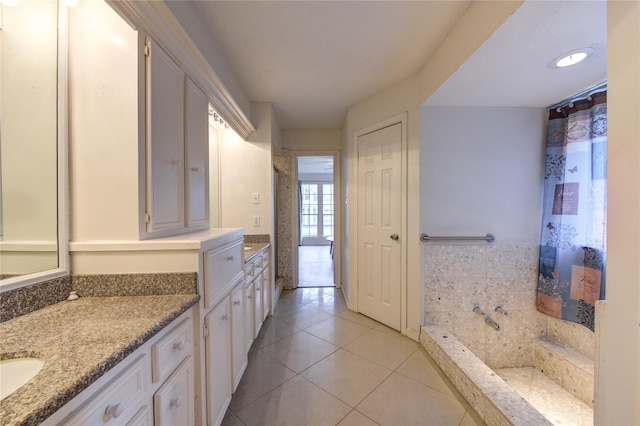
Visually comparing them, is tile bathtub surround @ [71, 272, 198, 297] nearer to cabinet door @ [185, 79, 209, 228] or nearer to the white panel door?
cabinet door @ [185, 79, 209, 228]

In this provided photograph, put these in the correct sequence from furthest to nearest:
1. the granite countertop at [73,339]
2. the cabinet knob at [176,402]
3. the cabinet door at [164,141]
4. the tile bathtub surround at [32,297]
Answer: the cabinet door at [164,141], the cabinet knob at [176,402], the tile bathtub surround at [32,297], the granite countertop at [73,339]

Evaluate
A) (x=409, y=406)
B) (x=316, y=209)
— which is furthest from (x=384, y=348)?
(x=316, y=209)

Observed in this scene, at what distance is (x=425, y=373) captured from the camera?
5.93 ft

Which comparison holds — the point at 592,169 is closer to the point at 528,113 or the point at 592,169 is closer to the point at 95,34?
the point at 528,113

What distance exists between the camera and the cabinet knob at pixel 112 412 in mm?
618

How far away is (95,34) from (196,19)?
565 millimetres

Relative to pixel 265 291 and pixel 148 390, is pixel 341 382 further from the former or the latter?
pixel 148 390

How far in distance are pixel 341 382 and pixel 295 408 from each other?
379 mm

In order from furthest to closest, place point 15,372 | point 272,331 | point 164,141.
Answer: point 272,331
point 164,141
point 15,372

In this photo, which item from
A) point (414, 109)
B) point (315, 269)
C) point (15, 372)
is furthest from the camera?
point (315, 269)

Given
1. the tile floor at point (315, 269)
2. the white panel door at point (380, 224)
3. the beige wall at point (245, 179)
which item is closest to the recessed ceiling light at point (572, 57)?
the white panel door at point (380, 224)

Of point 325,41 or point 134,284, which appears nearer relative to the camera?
point 134,284

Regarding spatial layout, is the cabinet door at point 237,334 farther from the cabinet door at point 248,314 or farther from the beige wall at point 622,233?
the beige wall at point 622,233

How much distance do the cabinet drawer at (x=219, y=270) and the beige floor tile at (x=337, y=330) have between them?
1241 millimetres
